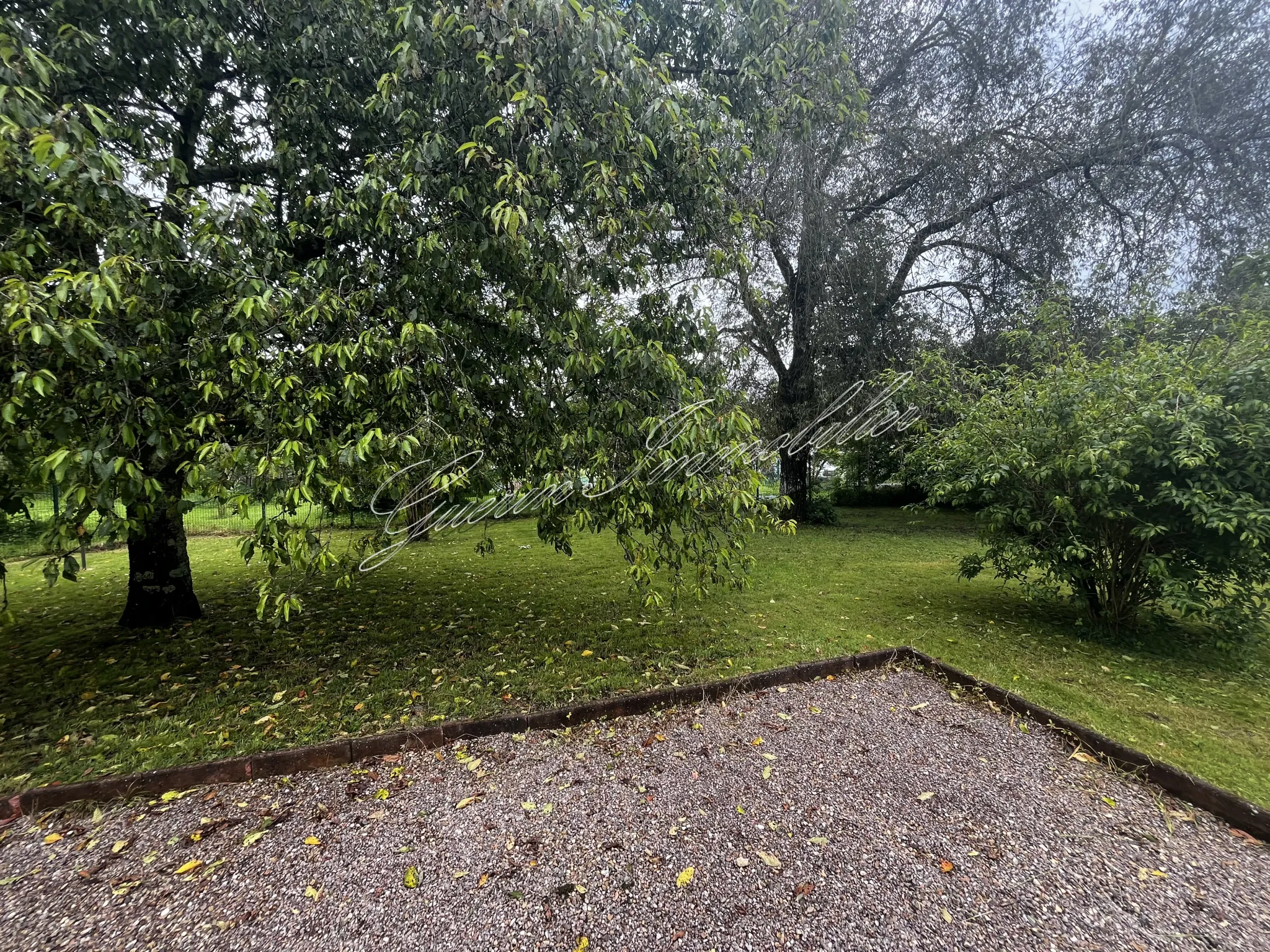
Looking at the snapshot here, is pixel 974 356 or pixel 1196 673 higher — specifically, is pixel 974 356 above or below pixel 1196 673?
above

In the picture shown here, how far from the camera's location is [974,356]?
30.3 ft

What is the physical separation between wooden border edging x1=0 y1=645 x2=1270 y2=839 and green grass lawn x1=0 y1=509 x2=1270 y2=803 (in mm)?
191

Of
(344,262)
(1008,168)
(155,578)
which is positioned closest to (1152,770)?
(344,262)

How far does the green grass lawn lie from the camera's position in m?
2.91

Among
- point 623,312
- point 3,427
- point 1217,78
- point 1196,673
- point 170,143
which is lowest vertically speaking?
point 1196,673

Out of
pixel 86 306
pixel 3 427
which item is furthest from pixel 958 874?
pixel 86 306

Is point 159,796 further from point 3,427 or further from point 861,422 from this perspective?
point 861,422

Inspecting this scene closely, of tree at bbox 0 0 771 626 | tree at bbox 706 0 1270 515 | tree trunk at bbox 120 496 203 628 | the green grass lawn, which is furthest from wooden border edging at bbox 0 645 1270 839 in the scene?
tree at bbox 706 0 1270 515

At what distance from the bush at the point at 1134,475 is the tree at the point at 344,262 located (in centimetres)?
265

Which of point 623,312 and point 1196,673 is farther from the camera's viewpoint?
point 1196,673

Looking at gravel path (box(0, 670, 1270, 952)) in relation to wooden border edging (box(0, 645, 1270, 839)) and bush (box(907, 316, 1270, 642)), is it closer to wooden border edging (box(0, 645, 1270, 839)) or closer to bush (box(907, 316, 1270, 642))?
wooden border edging (box(0, 645, 1270, 839))

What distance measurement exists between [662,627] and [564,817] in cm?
251

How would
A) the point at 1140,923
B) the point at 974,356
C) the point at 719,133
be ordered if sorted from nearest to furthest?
the point at 1140,923, the point at 719,133, the point at 974,356

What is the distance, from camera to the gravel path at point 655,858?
1.75 meters
